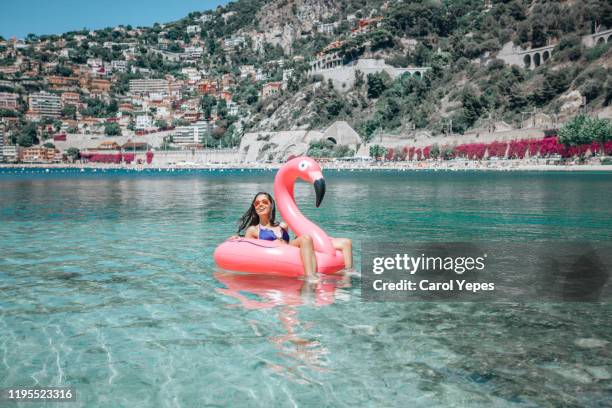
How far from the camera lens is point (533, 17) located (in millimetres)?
114875

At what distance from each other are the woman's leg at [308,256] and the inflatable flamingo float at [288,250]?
130 mm

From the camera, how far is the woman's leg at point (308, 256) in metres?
9.89

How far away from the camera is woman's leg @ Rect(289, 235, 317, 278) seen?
389 inches

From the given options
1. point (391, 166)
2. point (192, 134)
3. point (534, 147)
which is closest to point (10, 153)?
point (192, 134)

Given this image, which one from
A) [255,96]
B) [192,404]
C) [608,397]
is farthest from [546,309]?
[255,96]

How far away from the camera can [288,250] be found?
33.5 ft

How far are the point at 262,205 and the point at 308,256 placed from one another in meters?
1.23

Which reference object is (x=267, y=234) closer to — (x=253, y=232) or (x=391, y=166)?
(x=253, y=232)

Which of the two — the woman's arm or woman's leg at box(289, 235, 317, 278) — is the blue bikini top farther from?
woman's leg at box(289, 235, 317, 278)

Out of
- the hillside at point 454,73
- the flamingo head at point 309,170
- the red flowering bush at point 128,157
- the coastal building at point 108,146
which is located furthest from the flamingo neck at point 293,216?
the coastal building at point 108,146

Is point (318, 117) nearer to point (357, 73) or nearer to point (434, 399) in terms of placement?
point (357, 73)

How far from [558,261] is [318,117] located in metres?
123

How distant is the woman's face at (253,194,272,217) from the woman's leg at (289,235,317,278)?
33.8 inches

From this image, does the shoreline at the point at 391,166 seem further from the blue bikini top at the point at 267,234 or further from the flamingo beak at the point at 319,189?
the flamingo beak at the point at 319,189
